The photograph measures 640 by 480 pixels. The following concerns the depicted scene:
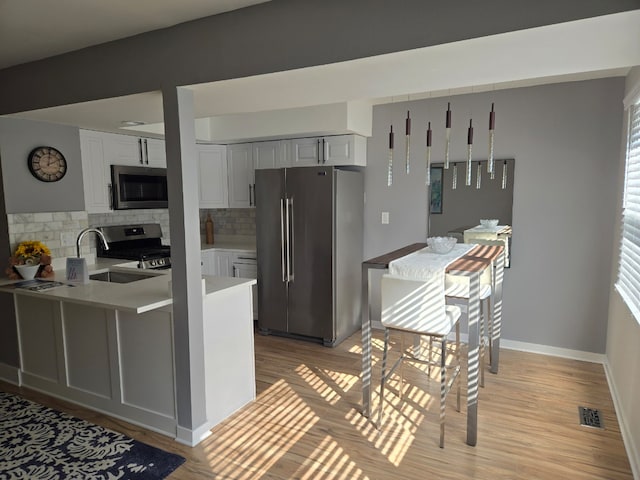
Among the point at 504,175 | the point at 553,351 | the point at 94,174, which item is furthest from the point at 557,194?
the point at 94,174

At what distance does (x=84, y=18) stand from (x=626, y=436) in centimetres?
390

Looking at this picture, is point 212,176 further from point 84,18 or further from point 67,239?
point 84,18

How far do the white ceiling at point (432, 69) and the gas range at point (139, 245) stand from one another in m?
1.47

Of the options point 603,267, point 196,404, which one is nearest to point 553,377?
point 603,267

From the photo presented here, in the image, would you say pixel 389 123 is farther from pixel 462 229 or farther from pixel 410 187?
pixel 462 229

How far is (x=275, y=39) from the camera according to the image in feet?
6.66

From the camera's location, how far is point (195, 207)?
244 centimetres

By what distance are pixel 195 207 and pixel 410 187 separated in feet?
8.38

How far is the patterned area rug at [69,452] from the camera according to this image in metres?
2.27

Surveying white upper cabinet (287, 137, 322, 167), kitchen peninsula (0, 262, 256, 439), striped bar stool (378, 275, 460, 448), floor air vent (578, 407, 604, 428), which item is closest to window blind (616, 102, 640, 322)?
floor air vent (578, 407, 604, 428)

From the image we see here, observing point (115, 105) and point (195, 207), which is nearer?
point (195, 207)

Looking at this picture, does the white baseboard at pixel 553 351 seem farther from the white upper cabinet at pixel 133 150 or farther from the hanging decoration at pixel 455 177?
the white upper cabinet at pixel 133 150

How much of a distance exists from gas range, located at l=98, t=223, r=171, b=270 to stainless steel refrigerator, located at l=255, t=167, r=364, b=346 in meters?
1.01

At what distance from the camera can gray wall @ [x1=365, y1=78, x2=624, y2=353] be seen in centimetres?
350
